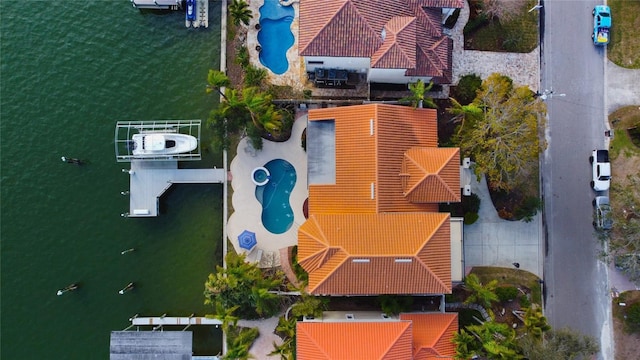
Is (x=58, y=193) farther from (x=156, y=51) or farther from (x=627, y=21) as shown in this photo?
(x=627, y=21)

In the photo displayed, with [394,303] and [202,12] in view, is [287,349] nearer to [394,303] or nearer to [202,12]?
[394,303]

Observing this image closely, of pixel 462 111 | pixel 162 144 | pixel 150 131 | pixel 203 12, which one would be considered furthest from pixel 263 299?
pixel 203 12

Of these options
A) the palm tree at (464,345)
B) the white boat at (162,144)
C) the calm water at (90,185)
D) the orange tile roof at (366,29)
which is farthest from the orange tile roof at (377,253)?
the white boat at (162,144)

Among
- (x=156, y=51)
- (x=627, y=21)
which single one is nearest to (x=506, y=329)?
(x=627, y=21)

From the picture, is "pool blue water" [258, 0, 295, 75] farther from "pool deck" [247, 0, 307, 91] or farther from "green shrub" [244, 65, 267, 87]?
"green shrub" [244, 65, 267, 87]

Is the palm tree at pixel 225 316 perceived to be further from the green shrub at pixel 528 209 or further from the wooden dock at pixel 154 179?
the green shrub at pixel 528 209

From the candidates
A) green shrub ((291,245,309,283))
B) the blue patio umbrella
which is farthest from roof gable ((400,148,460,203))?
the blue patio umbrella
